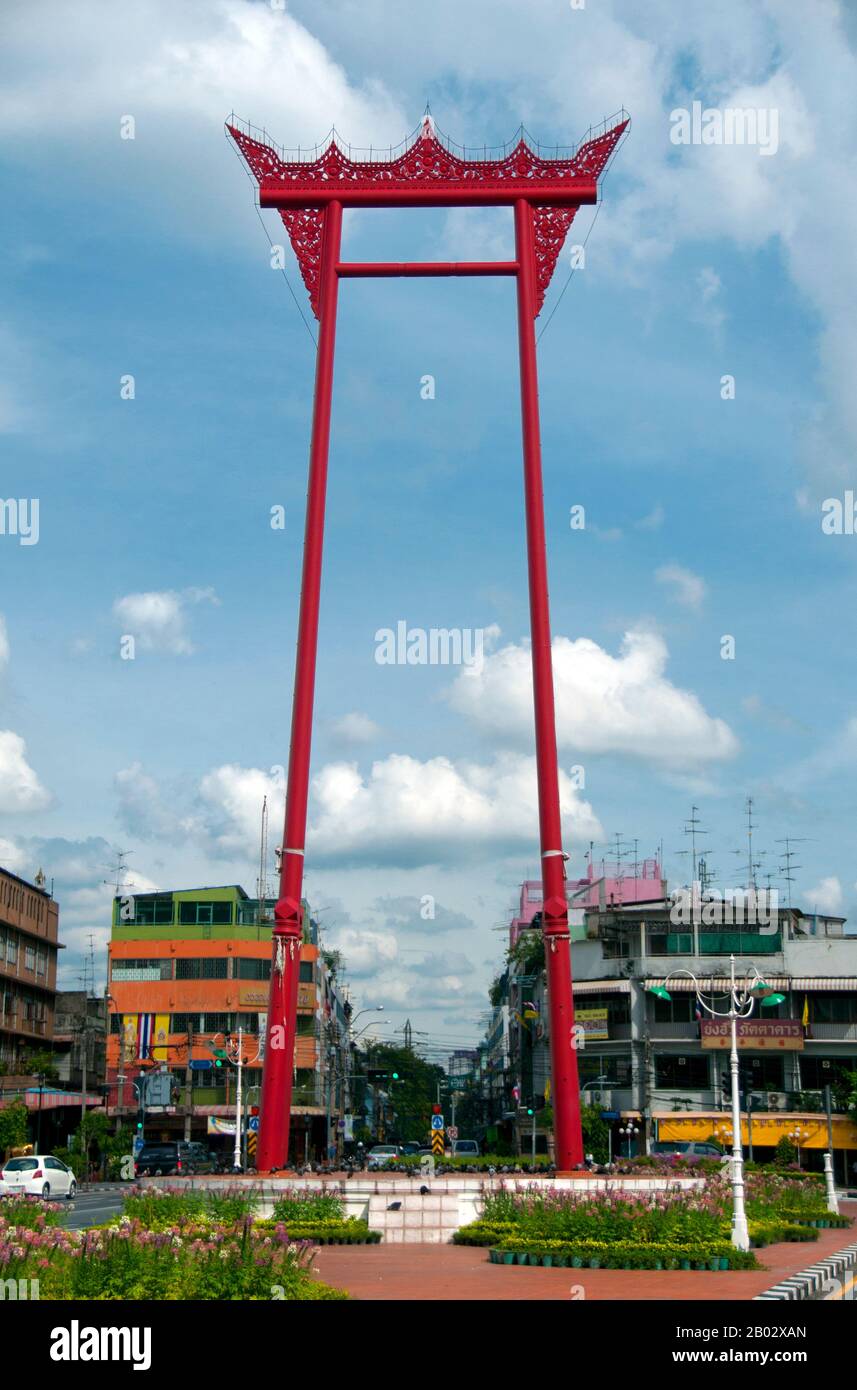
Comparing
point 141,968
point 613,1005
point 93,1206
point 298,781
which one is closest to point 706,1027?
point 613,1005

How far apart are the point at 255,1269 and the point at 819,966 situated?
1965 inches

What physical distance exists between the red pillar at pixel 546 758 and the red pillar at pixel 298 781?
4.05 metres

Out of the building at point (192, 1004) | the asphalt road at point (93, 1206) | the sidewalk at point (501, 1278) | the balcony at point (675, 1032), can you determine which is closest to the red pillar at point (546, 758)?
the sidewalk at point (501, 1278)

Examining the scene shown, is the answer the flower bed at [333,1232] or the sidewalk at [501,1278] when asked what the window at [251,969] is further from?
the sidewalk at [501,1278]

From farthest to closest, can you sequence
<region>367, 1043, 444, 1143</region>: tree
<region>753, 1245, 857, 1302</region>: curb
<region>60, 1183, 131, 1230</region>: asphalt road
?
<region>367, 1043, 444, 1143</region>: tree < <region>60, 1183, 131, 1230</region>: asphalt road < <region>753, 1245, 857, 1302</region>: curb

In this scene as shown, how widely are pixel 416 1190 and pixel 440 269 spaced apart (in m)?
18.5

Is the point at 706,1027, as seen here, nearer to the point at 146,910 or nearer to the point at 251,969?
the point at 251,969

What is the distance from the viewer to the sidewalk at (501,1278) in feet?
48.5

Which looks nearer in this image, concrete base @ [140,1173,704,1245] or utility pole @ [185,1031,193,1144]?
concrete base @ [140,1173,704,1245]

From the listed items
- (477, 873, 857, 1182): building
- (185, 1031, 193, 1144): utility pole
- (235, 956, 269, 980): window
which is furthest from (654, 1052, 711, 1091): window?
(185, 1031, 193, 1144): utility pole

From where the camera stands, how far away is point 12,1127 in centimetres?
4838

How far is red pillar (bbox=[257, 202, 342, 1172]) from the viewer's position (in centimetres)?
2592

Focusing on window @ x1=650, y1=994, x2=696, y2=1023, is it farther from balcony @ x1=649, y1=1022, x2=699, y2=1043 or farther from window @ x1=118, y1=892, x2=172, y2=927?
window @ x1=118, y1=892, x2=172, y2=927

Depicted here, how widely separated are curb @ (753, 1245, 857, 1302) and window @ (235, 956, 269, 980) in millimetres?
50107
